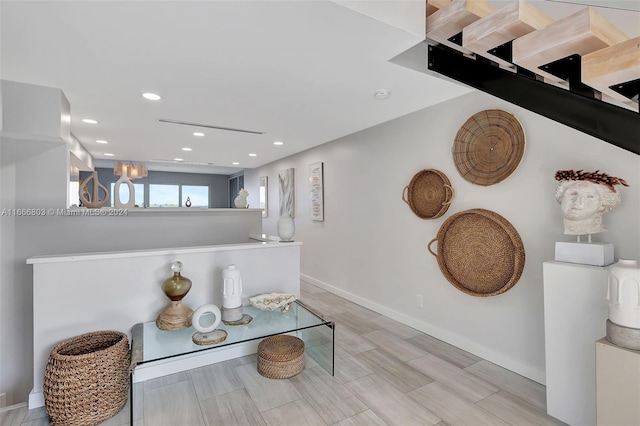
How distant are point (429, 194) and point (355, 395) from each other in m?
1.88

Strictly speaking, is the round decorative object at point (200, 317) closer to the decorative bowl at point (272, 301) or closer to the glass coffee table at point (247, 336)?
the glass coffee table at point (247, 336)

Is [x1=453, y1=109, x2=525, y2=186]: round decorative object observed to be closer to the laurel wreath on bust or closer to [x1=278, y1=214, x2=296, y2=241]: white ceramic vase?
the laurel wreath on bust

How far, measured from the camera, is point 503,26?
141cm

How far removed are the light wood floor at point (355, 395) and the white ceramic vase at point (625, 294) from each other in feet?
2.70

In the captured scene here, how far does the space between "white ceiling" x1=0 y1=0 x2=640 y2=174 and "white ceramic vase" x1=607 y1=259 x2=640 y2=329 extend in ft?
4.37

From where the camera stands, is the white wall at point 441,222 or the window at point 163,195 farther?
the window at point 163,195

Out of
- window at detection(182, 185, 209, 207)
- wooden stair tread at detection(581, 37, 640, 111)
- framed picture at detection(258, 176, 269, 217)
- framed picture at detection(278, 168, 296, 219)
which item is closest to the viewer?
wooden stair tread at detection(581, 37, 640, 111)

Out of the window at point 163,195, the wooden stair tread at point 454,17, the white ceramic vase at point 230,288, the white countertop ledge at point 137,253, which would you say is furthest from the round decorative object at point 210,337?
the window at point 163,195

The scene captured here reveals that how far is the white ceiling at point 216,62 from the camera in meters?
1.50

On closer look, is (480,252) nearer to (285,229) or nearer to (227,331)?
(285,229)

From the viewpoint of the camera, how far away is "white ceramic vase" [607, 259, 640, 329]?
143cm

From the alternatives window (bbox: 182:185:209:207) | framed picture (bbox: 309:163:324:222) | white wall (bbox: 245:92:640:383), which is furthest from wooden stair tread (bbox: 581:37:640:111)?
window (bbox: 182:185:209:207)

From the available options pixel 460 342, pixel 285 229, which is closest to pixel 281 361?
pixel 285 229

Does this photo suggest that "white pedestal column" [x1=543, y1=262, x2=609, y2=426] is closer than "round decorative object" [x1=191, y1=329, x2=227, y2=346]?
Yes
